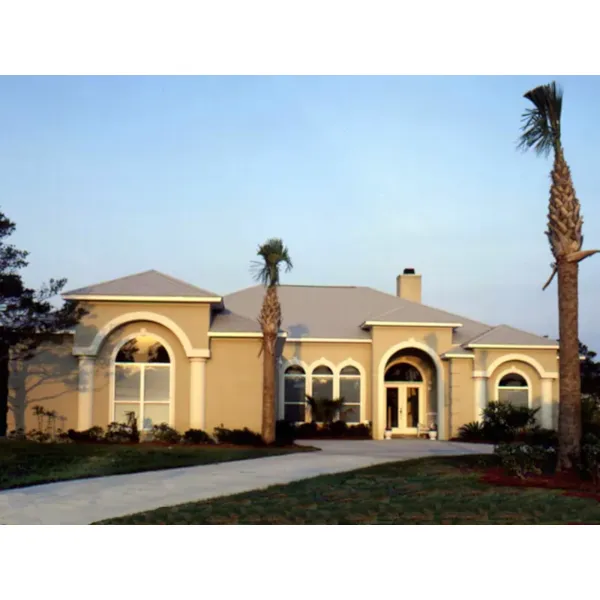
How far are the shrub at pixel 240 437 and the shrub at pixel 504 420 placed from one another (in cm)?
886

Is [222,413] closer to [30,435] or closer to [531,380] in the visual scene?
[30,435]

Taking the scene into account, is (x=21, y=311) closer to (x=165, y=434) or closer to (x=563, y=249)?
(x=165, y=434)

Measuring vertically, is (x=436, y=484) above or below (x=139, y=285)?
below

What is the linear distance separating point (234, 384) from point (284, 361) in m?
5.61

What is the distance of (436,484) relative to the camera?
13773 mm

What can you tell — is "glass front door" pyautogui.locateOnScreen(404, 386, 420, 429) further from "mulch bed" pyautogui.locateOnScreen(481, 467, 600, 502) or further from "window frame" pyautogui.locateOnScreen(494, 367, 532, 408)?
"mulch bed" pyautogui.locateOnScreen(481, 467, 600, 502)

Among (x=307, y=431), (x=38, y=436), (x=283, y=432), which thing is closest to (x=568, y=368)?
(x=283, y=432)

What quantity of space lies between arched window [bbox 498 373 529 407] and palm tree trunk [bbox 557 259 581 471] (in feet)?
47.0

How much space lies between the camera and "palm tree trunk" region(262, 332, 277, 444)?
2334 centimetres

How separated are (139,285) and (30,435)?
5687 millimetres

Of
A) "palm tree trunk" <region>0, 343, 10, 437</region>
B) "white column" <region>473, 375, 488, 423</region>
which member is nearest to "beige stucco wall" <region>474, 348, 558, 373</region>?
"white column" <region>473, 375, 488, 423</region>

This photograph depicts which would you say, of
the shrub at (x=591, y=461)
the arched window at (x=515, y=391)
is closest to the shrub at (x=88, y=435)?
the shrub at (x=591, y=461)

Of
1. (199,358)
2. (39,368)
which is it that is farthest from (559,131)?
(39,368)

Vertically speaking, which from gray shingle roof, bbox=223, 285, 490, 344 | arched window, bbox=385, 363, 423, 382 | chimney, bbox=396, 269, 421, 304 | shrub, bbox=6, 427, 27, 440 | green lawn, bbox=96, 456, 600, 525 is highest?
chimney, bbox=396, 269, 421, 304
